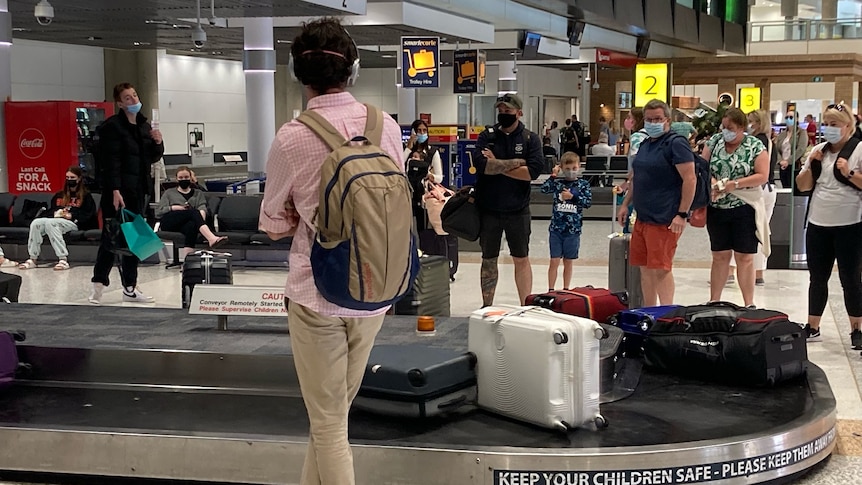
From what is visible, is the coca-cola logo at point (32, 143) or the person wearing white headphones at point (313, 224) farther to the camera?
the coca-cola logo at point (32, 143)

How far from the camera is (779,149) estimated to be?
19078mm

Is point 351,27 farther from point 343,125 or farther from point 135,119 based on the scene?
point 343,125

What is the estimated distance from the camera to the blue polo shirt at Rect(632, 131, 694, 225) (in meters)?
5.80

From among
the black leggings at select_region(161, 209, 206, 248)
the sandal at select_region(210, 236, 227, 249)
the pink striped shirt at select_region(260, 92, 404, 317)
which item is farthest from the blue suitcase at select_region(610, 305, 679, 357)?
the black leggings at select_region(161, 209, 206, 248)

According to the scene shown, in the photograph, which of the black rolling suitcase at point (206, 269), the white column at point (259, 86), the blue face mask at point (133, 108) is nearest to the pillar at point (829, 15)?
the white column at point (259, 86)

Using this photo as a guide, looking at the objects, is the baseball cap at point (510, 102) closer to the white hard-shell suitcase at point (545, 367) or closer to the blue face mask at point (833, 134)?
the blue face mask at point (833, 134)

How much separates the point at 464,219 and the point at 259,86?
478 inches

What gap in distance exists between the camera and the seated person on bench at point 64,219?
1054 cm

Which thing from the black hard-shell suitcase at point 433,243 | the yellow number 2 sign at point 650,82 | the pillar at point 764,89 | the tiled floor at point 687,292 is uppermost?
the pillar at point 764,89

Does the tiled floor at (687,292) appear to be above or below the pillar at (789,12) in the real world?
below

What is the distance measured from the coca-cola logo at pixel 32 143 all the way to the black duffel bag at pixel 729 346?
10342 millimetres

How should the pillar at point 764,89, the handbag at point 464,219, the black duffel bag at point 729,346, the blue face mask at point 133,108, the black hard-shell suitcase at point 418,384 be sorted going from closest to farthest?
the black hard-shell suitcase at point 418,384 < the black duffel bag at point 729,346 < the handbag at point 464,219 < the blue face mask at point 133,108 < the pillar at point 764,89

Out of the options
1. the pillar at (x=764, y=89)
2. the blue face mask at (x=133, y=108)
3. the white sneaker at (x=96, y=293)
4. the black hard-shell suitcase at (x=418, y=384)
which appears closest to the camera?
the black hard-shell suitcase at (x=418, y=384)

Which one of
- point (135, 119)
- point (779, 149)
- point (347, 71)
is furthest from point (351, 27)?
point (347, 71)
